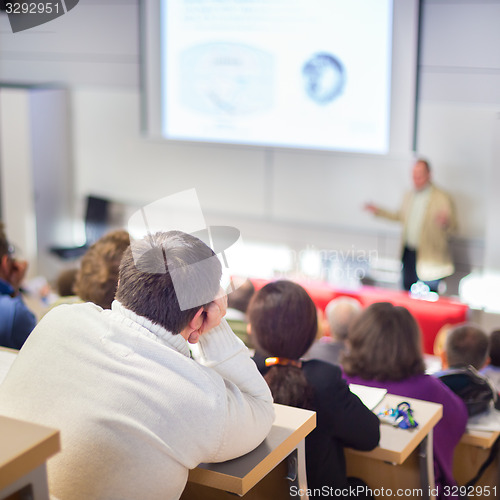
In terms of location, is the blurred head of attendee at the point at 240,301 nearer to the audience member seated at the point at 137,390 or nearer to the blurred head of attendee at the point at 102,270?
the blurred head of attendee at the point at 102,270

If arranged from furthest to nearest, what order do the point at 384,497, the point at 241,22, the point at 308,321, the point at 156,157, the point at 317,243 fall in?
the point at 156,157 → the point at 317,243 → the point at 241,22 → the point at 384,497 → the point at 308,321

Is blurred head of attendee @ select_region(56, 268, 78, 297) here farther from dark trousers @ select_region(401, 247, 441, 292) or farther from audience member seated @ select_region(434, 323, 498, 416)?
dark trousers @ select_region(401, 247, 441, 292)

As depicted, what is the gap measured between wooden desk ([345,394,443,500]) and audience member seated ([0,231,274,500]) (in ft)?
1.99

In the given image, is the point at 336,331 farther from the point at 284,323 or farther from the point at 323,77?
the point at 323,77

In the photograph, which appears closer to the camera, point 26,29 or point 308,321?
point 308,321

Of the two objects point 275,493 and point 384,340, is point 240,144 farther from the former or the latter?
point 275,493

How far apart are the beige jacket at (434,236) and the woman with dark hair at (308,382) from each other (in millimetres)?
3413

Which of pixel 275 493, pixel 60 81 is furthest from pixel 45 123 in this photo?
pixel 275 493

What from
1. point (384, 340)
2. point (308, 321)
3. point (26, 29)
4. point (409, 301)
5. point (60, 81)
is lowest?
point (409, 301)

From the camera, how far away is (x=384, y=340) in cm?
231

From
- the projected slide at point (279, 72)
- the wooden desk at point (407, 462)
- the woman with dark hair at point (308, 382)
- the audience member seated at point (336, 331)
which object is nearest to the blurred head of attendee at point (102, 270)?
the woman with dark hair at point (308, 382)

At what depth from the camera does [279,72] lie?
5375 millimetres

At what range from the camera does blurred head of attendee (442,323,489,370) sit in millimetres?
2777

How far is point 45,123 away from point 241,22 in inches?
87.8
